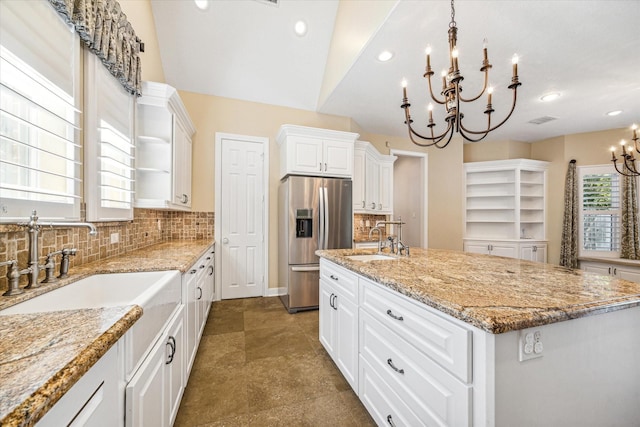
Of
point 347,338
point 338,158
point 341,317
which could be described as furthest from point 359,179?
point 347,338

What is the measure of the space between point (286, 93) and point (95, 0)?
7.99 feet

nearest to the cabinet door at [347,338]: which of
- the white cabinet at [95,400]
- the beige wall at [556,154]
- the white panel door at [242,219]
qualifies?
the white cabinet at [95,400]

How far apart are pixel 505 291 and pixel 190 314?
1.97 metres

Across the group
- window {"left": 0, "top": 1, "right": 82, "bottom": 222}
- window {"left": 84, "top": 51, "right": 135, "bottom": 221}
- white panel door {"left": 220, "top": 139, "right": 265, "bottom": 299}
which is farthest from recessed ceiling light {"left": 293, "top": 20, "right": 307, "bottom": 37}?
window {"left": 0, "top": 1, "right": 82, "bottom": 222}

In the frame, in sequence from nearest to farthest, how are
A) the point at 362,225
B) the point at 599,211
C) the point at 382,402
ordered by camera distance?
the point at 382,402
the point at 599,211
the point at 362,225

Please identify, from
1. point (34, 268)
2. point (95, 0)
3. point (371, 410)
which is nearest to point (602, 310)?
point (371, 410)

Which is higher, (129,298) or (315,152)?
(315,152)

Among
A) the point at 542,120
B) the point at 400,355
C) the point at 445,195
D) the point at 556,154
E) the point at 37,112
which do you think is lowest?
the point at 400,355

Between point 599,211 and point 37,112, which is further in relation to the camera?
point 599,211

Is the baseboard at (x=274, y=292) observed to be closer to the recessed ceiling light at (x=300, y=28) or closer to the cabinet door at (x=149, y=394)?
the cabinet door at (x=149, y=394)

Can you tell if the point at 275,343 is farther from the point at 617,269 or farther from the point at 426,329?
the point at 617,269

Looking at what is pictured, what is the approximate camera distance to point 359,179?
13.0 feet

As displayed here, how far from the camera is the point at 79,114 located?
1.52 m

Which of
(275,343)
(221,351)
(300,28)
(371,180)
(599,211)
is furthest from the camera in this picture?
(599,211)
